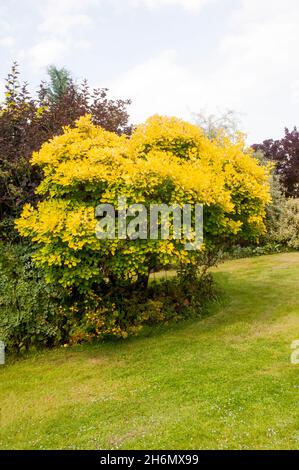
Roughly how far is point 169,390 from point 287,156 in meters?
18.3

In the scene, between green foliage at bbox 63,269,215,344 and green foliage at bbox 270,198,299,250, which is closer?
green foliage at bbox 63,269,215,344

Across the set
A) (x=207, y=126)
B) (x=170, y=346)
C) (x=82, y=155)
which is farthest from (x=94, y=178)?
(x=207, y=126)

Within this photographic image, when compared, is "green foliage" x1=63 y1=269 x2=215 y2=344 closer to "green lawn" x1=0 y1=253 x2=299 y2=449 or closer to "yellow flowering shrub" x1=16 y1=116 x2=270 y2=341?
"yellow flowering shrub" x1=16 y1=116 x2=270 y2=341

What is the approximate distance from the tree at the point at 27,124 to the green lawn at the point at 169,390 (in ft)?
10.3

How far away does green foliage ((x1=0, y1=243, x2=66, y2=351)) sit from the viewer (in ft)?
21.3

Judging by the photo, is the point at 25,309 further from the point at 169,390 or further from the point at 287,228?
the point at 287,228

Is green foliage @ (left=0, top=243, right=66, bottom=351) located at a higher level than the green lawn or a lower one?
higher

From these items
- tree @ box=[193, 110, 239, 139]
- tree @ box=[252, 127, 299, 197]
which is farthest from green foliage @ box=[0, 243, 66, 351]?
tree @ box=[193, 110, 239, 139]

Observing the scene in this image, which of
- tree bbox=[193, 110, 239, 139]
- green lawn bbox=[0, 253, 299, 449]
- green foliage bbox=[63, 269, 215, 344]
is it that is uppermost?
tree bbox=[193, 110, 239, 139]
